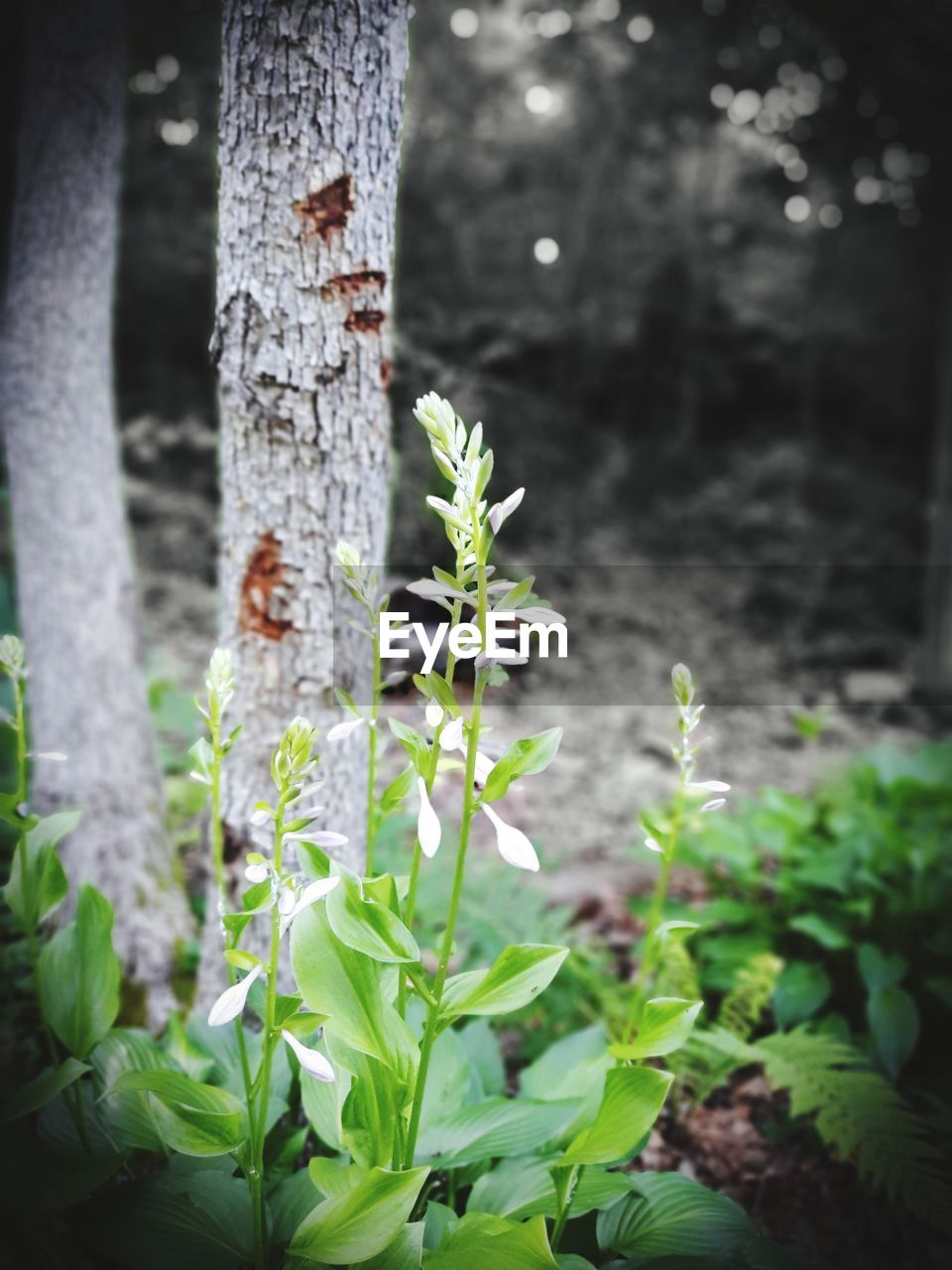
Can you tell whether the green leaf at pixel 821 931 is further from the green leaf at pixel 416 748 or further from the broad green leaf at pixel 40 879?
the broad green leaf at pixel 40 879

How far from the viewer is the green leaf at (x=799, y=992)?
217 cm

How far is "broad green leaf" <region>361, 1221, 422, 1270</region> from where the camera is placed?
1.12m

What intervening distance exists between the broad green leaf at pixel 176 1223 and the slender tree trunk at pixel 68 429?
1.24 metres

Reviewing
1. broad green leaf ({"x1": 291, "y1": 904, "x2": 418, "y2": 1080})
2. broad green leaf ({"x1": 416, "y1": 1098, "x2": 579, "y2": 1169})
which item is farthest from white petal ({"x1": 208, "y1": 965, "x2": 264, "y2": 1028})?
broad green leaf ({"x1": 416, "y1": 1098, "x2": 579, "y2": 1169})

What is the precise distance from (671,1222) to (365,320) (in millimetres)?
1806

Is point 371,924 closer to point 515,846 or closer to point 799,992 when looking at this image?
point 515,846

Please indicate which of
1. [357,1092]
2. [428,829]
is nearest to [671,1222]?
[357,1092]

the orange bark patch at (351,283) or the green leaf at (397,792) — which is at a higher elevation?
the orange bark patch at (351,283)

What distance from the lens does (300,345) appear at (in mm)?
1565

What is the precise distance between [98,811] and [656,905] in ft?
6.20

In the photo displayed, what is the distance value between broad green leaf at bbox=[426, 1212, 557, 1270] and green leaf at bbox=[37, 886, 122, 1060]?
70cm

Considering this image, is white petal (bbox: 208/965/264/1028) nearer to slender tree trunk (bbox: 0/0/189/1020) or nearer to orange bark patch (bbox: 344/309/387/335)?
orange bark patch (bbox: 344/309/387/335)

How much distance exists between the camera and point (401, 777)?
4.18 ft

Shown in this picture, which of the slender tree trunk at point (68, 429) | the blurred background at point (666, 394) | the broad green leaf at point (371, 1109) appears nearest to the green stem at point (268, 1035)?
the broad green leaf at point (371, 1109)
